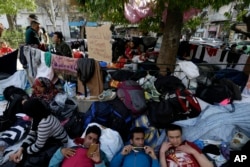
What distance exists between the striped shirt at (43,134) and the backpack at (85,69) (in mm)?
1105

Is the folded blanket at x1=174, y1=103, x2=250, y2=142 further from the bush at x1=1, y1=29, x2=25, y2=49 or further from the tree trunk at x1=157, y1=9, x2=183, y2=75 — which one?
the bush at x1=1, y1=29, x2=25, y2=49

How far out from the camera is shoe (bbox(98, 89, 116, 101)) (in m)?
3.40

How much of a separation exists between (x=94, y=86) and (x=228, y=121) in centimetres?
224

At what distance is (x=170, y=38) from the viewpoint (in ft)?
12.6

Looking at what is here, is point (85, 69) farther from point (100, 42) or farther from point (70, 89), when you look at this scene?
point (100, 42)

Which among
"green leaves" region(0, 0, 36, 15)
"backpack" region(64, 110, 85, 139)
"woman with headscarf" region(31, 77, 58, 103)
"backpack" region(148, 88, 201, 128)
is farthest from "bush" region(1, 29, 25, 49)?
"backpack" region(148, 88, 201, 128)

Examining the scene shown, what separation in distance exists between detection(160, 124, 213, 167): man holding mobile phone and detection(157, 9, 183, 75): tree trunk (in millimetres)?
1561

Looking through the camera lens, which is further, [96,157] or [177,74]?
[177,74]

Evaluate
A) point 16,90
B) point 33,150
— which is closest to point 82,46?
point 16,90

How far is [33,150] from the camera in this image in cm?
239

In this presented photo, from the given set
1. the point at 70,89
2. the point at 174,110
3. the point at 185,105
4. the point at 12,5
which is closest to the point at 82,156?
the point at 174,110

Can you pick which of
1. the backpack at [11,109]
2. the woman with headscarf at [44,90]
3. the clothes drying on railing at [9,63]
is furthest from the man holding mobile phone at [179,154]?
the clothes drying on railing at [9,63]

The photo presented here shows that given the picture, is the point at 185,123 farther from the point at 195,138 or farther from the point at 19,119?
the point at 19,119

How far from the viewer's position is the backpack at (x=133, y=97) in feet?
9.62
